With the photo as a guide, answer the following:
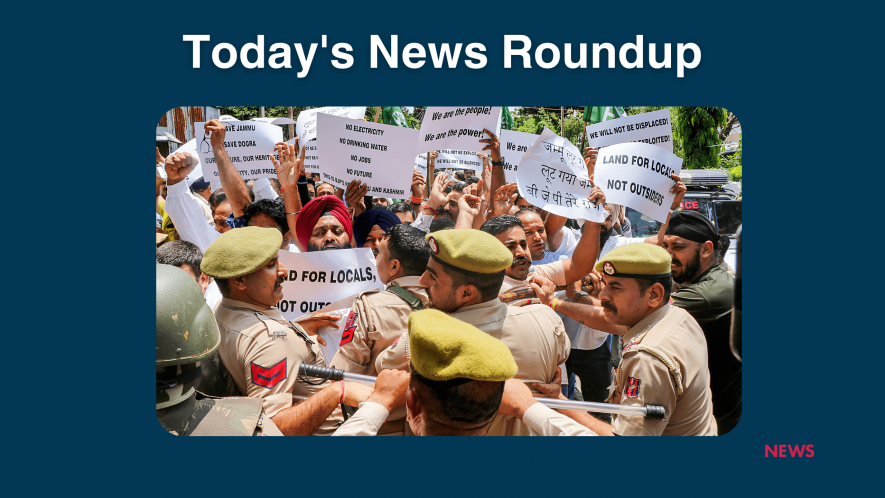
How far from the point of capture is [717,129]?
4719 mm

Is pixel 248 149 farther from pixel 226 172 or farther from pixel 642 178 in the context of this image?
pixel 642 178

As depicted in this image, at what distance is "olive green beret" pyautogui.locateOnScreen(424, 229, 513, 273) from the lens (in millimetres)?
3693

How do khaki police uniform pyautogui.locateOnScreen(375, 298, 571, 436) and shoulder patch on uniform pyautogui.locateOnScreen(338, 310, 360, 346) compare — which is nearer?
khaki police uniform pyautogui.locateOnScreen(375, 298, 571, 436)

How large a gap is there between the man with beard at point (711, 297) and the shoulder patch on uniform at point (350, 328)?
1920 millimetres

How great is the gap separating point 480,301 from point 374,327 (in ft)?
2.07

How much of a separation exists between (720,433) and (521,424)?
1.30 metres

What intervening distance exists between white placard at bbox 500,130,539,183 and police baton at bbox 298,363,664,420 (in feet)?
5.36

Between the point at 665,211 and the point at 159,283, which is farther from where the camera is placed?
the point at 665,211

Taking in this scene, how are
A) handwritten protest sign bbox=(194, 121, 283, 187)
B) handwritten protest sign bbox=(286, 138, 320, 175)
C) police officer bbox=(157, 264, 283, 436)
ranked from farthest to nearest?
1. handwritten protest sign bbox=(286, 138, 320, 175)
2. handwritten protest sign bbox=(194, 121, 283, 187)
3. police officer bbox=(157, 264, 283, 436)

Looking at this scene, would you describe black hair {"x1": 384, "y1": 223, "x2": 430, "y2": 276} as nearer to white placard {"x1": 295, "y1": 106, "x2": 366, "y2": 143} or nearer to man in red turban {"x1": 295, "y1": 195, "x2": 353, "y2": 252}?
man in red turban {"x1": 295, "y1": 195, "x2": 353, "y2": 252}

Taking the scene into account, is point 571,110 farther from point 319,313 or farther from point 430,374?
point 430,374

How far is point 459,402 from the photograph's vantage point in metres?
2.69

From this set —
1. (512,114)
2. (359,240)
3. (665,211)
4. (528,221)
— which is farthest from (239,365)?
(665,211)

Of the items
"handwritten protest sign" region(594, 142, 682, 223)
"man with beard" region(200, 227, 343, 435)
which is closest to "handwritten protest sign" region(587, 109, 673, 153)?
"handwritten protest sign" region(594, 142, 682, 223)
